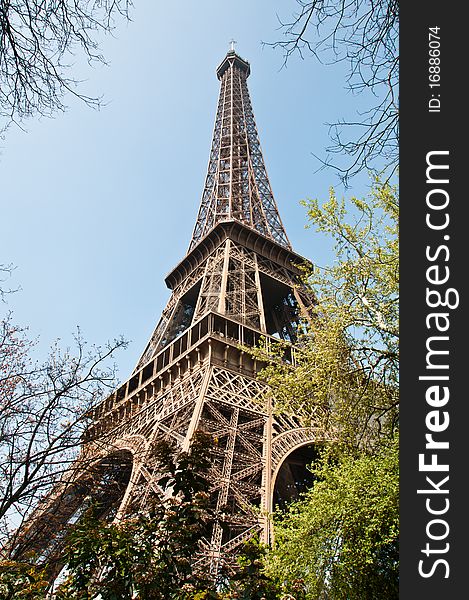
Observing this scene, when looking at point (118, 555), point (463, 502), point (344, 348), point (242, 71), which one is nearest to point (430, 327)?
point (463, 502)

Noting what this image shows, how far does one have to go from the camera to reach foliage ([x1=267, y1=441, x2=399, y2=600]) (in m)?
10.2

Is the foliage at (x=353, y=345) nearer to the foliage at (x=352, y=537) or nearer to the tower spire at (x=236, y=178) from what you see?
the foliage at (x=352, y=537)

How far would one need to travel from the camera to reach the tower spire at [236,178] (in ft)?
121

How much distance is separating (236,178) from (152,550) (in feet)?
120

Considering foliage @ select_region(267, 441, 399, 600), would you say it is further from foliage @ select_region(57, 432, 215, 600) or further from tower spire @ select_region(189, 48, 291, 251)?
tower spire @ select_region(189, 48, 291, 251)

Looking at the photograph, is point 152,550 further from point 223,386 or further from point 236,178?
point 236,178

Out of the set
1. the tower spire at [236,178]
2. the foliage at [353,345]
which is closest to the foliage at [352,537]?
the foliage at [353,345]

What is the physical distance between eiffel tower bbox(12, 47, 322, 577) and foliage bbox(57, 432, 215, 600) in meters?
0.44

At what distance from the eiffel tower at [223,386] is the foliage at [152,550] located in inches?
17.3

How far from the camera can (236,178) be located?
134 feet

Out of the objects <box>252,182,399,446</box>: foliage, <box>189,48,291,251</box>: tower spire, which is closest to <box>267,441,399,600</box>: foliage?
<box>252,182,399,446</box>: foliage

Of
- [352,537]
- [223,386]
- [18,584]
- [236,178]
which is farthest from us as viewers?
[236,178]

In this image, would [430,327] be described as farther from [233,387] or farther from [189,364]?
[189,364]

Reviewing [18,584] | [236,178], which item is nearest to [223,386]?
[18,584]
